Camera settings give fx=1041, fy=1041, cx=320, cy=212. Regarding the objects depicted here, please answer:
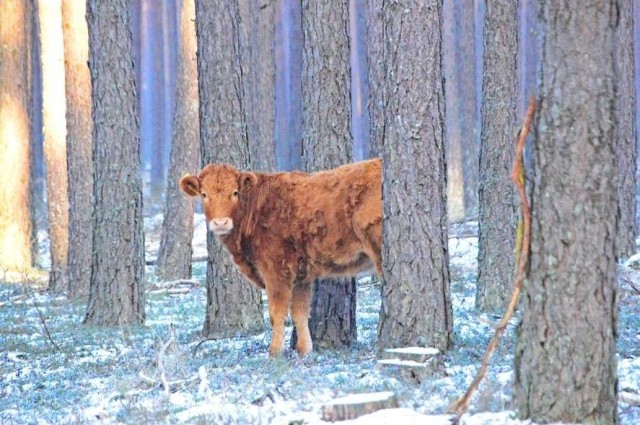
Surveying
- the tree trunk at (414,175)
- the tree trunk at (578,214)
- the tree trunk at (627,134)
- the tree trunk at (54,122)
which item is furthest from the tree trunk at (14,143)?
the tree trunk at (578,214)

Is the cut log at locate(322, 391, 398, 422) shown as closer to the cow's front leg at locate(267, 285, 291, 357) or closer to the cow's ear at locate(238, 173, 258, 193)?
the cow's front leg at locate(267, 285, 291, 357)

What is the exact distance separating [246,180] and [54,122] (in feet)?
39.3

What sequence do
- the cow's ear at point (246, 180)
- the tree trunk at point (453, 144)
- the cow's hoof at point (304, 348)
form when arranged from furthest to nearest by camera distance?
the tree trunk at point (453, 144) < the cow's ear at point (246, 180) < the cow's hoof at point (304, 348)

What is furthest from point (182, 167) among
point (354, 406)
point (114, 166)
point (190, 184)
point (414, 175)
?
point (354, 406)

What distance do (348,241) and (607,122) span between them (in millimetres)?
5006

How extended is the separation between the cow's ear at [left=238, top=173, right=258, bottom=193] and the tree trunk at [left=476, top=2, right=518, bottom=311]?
4.62 meters

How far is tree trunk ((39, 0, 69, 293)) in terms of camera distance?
Result: 70.2 ft

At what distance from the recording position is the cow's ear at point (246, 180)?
35.5 ft

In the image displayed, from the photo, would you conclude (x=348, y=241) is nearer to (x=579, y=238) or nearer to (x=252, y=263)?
(x=252, y=263)

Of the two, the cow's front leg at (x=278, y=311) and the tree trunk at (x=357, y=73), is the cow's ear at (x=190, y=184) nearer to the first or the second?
the cow's front leg at (x=278, y=311)

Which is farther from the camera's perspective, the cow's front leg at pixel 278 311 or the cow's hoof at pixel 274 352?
the cow's front leg at pixel 278 311

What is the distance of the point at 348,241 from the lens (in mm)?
10430

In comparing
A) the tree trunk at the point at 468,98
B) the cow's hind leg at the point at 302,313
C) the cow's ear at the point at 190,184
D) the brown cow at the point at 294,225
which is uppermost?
the tree trunk at the point at 468,98

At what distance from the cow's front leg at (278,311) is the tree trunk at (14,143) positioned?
1289 centimetres
